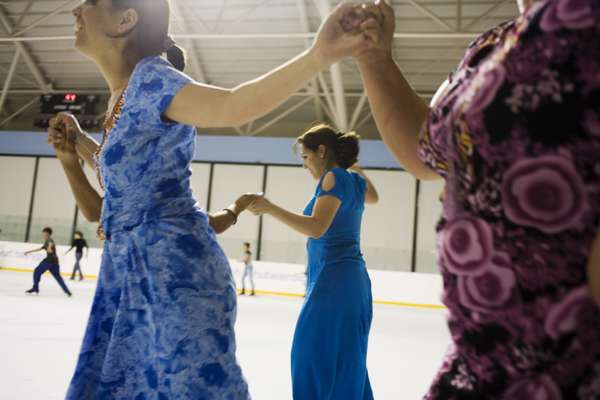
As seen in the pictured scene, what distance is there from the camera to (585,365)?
24.6 inches

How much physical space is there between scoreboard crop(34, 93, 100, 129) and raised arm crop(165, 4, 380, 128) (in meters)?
16.0

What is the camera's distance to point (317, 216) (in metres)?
2.48

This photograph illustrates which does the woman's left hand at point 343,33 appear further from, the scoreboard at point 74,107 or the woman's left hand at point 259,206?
the scoreboard at point 74,107

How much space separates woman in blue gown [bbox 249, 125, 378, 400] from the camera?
8.18ft

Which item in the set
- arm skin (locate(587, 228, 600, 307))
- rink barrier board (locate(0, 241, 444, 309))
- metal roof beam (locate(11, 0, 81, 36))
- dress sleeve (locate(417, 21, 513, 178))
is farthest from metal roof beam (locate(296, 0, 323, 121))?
arm skin (locate(587, 228, 600, 307))

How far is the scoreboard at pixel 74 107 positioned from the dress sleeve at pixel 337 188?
14.8 m

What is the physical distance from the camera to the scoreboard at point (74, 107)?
1620cm

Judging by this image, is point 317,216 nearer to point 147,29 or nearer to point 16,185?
point 147,29

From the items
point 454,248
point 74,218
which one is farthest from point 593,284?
point 74,218

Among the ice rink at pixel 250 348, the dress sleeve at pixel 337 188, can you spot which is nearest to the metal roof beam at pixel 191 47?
the ice rink at pixel 250 348

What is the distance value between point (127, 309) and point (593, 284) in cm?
106

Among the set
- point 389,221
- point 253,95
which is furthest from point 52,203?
point 253,95

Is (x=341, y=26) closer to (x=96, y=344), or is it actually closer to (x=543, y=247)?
(x=543, y=247)

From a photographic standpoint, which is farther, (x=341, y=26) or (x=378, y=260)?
(x=378, y=260)
